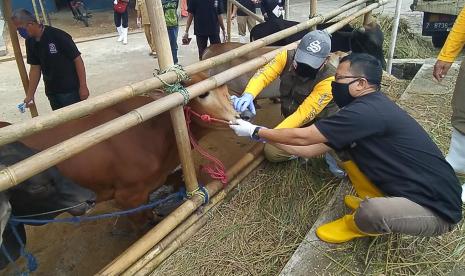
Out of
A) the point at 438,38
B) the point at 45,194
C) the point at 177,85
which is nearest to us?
the point at 45,194

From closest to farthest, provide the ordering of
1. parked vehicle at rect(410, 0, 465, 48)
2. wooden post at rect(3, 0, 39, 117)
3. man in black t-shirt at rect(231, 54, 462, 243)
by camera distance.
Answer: man in black t-shirt at rect(231, 54, 462, 243), wooden post at rect(3, 0, 39, 117), parked vehicle at rect(410, 0, 465, 48)

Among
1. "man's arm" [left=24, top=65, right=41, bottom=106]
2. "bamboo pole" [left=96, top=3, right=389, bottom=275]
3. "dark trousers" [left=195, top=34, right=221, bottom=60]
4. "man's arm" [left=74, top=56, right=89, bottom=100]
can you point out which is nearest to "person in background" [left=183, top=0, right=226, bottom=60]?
"dark trousers" [left=195, top=34, right=221, bottom=60]

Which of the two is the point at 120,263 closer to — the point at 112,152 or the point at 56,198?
the point at 56,198

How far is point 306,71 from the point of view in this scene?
3123mm

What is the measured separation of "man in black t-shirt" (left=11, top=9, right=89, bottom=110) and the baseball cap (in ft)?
8.82

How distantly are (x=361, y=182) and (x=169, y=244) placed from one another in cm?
135

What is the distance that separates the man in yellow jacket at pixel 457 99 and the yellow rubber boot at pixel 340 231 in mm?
986

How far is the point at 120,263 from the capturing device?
94.7 inches

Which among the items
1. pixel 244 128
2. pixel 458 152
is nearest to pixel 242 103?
pixel 244 128

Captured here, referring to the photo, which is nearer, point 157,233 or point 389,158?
point 389,158

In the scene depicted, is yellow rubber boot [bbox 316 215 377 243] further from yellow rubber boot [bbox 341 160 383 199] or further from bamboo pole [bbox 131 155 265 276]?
bamboo pole [bbox 131 155 265 276]

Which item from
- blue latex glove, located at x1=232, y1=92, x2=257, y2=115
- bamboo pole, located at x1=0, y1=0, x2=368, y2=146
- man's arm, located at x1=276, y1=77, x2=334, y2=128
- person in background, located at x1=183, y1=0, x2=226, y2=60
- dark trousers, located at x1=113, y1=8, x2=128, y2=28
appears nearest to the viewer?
bamboo pole, located at x1=0, y1=0, x2=368, y2=146

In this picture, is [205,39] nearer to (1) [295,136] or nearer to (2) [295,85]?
(2) [295,85]

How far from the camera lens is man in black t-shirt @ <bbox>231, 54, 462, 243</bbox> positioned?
2.20 m
